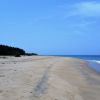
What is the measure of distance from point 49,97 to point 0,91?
177 cm

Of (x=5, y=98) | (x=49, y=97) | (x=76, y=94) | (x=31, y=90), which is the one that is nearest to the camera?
(x=5, y=98)

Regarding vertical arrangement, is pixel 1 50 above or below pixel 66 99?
above

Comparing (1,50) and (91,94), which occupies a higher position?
(1,50)

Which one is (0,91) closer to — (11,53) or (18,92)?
(18,92)

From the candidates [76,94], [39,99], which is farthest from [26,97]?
[76,94]

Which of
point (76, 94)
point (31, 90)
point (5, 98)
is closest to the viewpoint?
point (5, 98)

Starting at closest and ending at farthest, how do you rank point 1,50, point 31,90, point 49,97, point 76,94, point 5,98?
point 5,98, point 49,97, point 31,90, point 76,94, point 1,50

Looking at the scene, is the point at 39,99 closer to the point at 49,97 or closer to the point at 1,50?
the point at 49,97

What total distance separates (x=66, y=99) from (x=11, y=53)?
65.7m

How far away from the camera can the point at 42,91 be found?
38.4 ft

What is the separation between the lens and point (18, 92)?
36.0ft

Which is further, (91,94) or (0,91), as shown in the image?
(91,94)

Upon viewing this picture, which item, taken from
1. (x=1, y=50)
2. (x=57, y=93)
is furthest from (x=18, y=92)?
(x=1, y=50)

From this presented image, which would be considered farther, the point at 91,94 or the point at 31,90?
the point at 91,94
